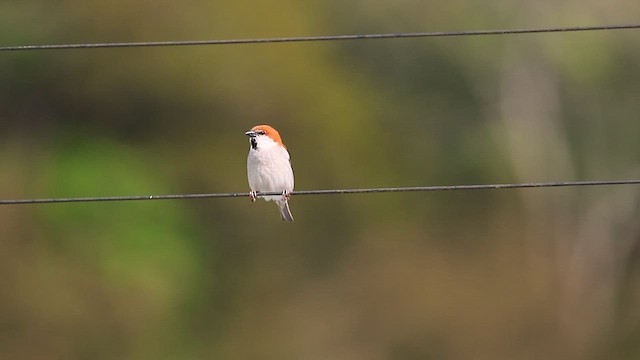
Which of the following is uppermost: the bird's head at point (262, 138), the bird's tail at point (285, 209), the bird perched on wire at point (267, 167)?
the bird's head at point (262, 138)

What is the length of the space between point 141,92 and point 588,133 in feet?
22.0

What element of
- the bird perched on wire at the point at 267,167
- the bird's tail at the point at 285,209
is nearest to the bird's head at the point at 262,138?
the bird perched on wire at the point at 267,167

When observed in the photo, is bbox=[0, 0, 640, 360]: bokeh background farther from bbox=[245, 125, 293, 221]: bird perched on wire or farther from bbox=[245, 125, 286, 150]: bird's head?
bbox=[245, 125, 293, 221]: bird perched on wire

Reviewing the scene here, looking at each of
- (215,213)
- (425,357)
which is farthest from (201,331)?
(425,357)

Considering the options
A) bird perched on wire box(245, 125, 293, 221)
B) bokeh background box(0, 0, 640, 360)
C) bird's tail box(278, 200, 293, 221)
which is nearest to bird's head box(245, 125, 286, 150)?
bird perched on wire box(245, 125, 293, 221)

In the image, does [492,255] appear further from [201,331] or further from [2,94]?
[2,94]

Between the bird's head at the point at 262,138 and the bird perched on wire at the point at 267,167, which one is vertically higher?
the bird's head at the point at 262,138

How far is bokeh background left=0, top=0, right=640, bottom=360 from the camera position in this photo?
68.0ft

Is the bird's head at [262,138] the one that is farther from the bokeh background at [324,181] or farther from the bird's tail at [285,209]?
the bokeh background at [324,181]

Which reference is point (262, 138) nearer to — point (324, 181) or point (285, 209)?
point (285, 209)

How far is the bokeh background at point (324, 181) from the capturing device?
20719mm

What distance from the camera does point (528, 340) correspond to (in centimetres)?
2214

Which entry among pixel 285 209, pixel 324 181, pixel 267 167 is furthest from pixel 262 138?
pixel 324 181

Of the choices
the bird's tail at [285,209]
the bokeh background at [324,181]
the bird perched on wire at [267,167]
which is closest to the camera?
the bird perched on wire at [267,167]
